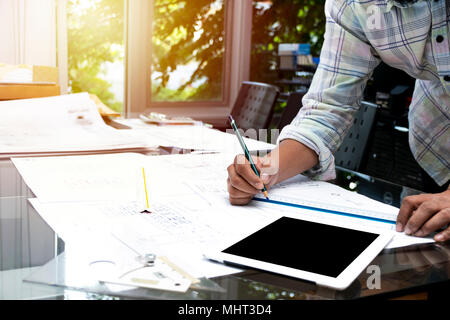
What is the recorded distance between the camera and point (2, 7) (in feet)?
9.72

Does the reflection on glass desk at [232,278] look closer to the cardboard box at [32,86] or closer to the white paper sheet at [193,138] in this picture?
the white paper sheet at [193,138]

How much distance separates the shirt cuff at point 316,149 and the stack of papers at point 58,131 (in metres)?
0.42

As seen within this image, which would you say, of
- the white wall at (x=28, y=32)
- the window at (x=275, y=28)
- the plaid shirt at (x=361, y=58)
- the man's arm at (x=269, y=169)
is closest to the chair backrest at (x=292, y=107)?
the plaid shirt at (x=361, y=58)

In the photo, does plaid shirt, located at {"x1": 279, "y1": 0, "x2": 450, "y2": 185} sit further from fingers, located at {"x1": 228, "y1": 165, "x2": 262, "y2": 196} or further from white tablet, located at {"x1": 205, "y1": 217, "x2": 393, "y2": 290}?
white tablet, located at {"x1": 205, "y1": 217, "x2": 393, "y2": 290}

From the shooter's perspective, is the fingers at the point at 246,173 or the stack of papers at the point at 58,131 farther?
the stack of papers at the point at 58,131

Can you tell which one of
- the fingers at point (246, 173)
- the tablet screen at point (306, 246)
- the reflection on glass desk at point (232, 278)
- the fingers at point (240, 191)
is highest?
the fingers at point (246, 173)

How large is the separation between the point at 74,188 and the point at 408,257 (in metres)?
0.59

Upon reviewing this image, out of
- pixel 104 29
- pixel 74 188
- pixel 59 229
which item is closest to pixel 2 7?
pixel 104 29

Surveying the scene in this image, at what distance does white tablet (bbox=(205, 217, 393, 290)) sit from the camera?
0.56 m

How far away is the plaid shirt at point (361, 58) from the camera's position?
42.5 inches

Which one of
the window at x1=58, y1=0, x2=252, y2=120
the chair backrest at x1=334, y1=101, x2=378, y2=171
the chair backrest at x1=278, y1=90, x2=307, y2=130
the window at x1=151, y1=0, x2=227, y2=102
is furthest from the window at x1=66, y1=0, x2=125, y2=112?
the chair backrest at x1=334, y1=101, x2=378, y2=171

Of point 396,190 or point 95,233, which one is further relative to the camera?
point 396,190

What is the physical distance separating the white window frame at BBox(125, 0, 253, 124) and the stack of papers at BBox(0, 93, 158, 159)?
5.39 feet

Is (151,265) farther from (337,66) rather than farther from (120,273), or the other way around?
(337,66)
